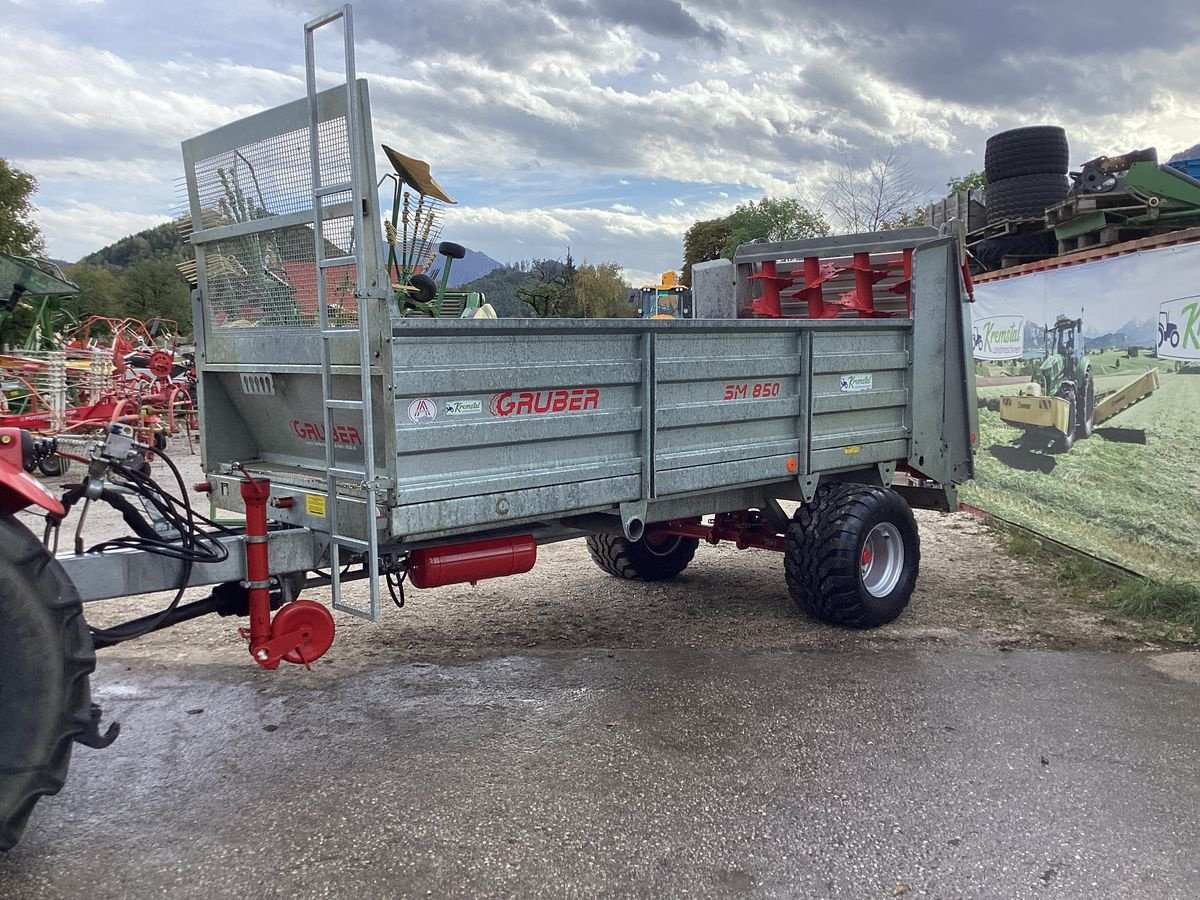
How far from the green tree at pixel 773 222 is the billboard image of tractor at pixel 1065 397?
16.9m

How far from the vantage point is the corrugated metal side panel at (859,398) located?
5.58 meters

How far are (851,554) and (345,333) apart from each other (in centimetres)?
319

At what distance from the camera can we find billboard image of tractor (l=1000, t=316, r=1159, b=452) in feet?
24.2

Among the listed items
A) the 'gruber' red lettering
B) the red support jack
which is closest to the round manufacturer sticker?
the 'gruber' red lettering

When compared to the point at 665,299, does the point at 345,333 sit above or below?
below

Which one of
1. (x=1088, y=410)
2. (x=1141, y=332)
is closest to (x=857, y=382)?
(x=1141, y=332)

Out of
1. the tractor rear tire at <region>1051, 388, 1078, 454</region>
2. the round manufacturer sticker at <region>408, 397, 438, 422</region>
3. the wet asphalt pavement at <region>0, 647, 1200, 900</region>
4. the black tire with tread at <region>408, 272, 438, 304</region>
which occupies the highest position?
the black tire with tread at <region>408, 272, 438, 304</region>

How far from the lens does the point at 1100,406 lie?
743 centimetres

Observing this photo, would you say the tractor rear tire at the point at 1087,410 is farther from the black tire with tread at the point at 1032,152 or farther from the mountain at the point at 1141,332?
the black tire with tread at the point at 1032,152

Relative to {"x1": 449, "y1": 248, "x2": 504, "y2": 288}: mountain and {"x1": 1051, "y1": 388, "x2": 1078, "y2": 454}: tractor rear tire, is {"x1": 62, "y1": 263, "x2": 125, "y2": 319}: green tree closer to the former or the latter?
{"x1": 449, "y1": 248, "x2": 504, "y2": 288}: mountain

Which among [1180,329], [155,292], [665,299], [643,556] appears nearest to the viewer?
[1180,329]

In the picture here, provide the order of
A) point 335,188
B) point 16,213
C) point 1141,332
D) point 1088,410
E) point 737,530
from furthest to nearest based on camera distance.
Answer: point 16,213
point 1088,410
point 1141,332
point 737,530
point 335,188

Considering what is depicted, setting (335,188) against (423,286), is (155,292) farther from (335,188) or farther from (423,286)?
Result: (335,188)

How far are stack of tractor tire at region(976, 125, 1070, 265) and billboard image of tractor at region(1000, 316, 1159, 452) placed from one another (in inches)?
68.5
